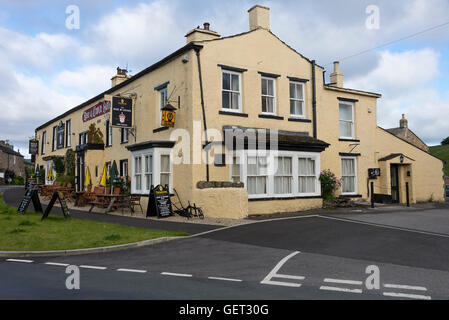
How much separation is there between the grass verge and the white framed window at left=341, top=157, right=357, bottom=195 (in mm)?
12122

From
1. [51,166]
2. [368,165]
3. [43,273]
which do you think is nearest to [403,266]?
[43,273]

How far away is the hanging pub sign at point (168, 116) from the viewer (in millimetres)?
16234

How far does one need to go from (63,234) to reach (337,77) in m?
17.2

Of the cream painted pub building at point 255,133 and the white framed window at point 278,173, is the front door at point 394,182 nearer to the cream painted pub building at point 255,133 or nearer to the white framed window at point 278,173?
the cream painted pub building at point 255,133

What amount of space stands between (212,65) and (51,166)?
845 inches

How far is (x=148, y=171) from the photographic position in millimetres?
17609

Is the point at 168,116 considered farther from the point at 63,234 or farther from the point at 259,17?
the point at 63,234

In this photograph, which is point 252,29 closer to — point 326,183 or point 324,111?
point 324,111

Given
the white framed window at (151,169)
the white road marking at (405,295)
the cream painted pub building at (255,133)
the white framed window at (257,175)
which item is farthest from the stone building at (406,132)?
the white road marking at (405,295)

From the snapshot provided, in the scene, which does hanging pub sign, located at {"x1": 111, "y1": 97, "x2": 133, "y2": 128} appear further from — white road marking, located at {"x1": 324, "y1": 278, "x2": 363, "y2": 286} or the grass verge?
white road marking, located at {"x1": 324, "y1": 278, "x2": 363, "y2": 286}

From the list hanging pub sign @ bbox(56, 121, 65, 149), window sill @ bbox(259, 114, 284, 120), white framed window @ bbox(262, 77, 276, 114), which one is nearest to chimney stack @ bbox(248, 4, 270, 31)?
white framed window @ bbox(262, 77, 276, 114)

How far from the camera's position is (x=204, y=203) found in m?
15.2

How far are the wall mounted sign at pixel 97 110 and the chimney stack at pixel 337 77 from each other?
538 inches

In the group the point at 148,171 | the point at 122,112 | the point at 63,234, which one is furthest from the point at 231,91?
the point at 63,234
